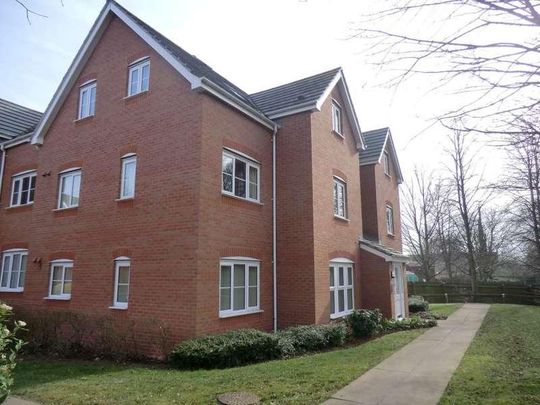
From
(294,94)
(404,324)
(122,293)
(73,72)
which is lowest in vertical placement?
(404,324)

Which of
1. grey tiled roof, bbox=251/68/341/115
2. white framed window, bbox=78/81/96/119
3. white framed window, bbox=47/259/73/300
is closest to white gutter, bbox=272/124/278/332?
grey tiled roof, bbox=251/68/341/115

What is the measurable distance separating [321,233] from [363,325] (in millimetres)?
3276

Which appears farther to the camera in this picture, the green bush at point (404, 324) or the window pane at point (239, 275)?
the green bush at point (404, 324)

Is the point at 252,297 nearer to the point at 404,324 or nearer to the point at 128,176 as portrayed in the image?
the point at 128,176

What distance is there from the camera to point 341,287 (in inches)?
605

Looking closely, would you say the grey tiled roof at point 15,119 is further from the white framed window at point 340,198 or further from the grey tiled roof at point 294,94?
the white framed window at point 340,198

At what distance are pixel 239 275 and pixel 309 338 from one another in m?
2.71

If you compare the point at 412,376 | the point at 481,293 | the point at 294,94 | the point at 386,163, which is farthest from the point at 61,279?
the point at 481,293

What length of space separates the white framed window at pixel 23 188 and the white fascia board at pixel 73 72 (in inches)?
64.4

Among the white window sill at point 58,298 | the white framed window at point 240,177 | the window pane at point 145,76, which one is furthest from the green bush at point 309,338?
the window pane at point 145,76

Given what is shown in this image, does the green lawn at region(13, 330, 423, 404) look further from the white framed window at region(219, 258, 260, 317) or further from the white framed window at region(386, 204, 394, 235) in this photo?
the white framed window at region(386, 204, 394, 235)

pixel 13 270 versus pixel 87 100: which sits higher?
pixel 87 100

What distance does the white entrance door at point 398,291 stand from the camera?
18.2 m

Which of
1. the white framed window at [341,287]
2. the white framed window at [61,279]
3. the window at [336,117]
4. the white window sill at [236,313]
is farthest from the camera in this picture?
the window at [336,117]
